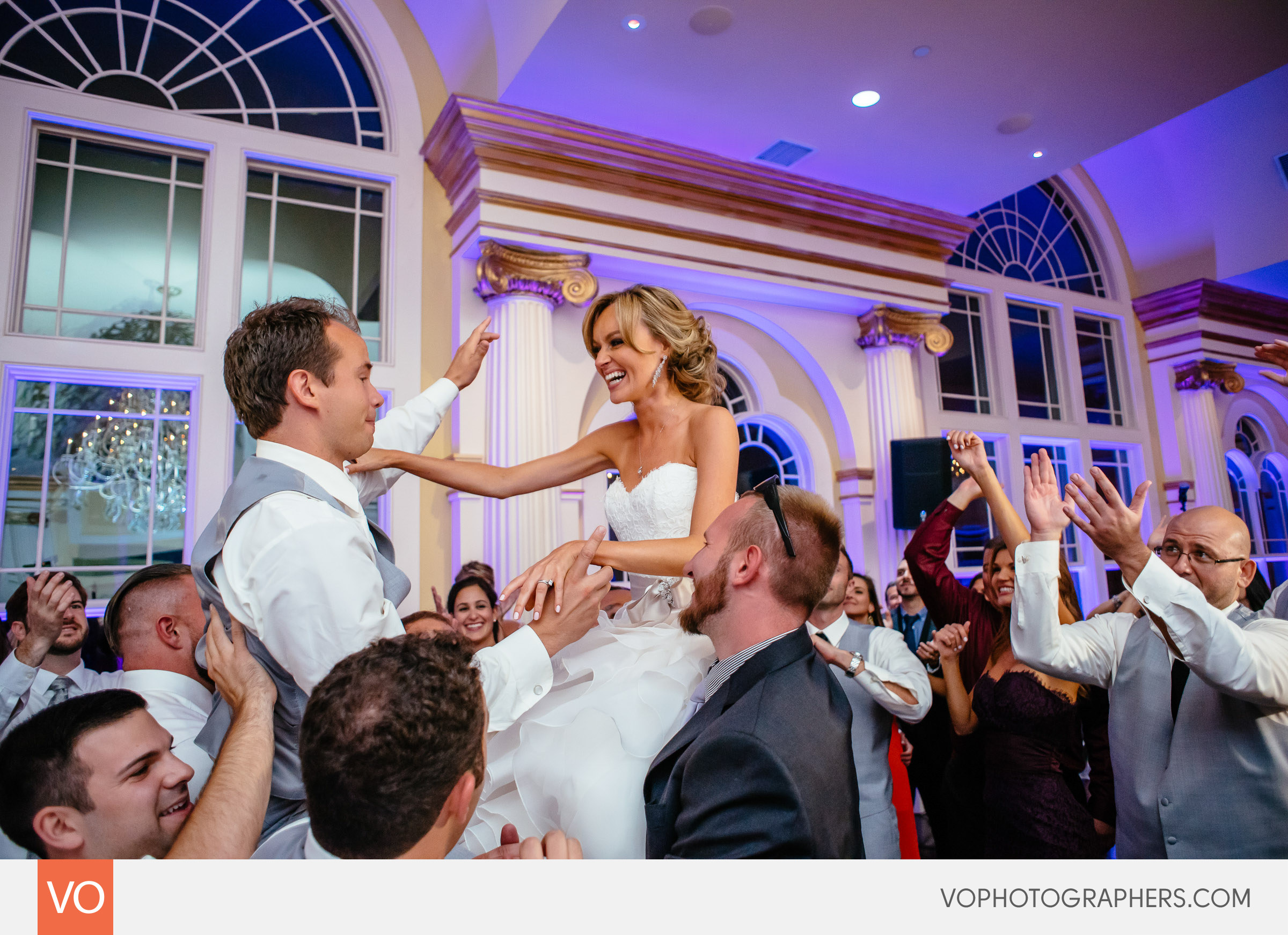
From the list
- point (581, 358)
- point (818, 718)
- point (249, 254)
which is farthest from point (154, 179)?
point (818, 718)

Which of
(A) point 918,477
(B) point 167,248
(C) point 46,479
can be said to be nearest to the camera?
(C) point 46,479

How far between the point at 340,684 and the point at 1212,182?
9745 mm

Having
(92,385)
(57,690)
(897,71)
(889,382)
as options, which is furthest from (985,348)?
(57,690)

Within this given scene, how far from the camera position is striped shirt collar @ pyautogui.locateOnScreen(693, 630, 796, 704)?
1.57 metres

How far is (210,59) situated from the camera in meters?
5.32

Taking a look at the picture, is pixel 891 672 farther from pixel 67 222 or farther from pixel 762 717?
pixel 67 222

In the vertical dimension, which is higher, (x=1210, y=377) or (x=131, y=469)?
(x=1210, y=377)

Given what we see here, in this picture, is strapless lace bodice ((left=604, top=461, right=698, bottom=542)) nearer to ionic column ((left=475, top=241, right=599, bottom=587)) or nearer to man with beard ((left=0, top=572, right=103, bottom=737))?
man with beard ((left=0, top=572, right=103, bottom=737))

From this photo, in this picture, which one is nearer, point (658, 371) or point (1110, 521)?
point (1110, 521)

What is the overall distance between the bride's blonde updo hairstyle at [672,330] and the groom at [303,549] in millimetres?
893

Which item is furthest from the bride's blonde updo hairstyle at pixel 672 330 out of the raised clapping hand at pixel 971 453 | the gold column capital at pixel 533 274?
the gold column capital at pixel 533 274

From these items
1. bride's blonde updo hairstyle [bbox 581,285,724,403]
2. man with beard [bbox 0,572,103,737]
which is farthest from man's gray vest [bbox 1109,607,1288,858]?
man with beard [bbox 0,572,103,737]

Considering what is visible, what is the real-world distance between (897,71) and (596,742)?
518cm

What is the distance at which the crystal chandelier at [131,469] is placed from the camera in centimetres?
483
